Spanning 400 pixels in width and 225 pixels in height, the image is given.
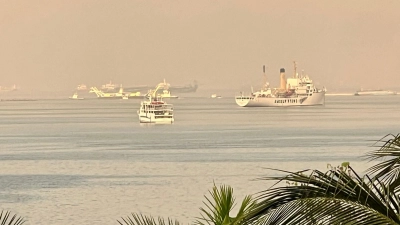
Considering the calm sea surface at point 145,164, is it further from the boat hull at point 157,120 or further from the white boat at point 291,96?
the white boat at point 291,96

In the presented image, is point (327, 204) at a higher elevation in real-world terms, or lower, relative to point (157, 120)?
higher

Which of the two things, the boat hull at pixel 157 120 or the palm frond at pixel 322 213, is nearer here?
the palm frond at pixel 322 213

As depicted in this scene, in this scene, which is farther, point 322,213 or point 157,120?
point 157,120

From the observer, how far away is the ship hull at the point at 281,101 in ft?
516

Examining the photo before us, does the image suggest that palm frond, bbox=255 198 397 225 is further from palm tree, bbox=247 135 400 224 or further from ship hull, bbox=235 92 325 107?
ship hull, bbox=235 92 325 107

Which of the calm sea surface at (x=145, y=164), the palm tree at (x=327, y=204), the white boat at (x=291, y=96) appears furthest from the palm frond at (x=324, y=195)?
the white boat at (x=291, y=96)

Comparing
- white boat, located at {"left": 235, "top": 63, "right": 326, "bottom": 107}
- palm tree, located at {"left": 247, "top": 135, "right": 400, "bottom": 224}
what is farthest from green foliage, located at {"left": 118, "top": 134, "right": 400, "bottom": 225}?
white boat, located at {"left": 235, "top": 63, "right": 326, "bottom": 107}

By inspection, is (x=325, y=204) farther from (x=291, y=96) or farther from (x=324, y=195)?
(x=291, y=96)

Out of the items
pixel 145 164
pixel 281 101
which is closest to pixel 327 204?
pixel 145 164

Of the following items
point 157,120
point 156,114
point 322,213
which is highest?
point 322,213

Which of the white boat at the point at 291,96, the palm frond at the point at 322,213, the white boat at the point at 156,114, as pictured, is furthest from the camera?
the white boat at the point at 291,96

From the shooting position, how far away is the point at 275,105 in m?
161

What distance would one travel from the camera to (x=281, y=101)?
15700 cm

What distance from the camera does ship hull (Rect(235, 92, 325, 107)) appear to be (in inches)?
6191
